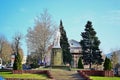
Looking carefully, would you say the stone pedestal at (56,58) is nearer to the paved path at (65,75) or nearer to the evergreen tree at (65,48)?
the paved path at (65,75)

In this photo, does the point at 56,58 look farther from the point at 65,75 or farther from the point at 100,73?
the point at 65,75

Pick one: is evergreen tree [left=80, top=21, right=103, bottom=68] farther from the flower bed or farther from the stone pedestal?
the flower bed

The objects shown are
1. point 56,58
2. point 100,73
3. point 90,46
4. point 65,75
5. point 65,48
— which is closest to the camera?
point 65,75

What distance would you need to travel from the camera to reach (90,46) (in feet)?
207

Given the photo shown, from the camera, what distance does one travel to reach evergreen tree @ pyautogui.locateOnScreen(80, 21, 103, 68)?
6278 cm

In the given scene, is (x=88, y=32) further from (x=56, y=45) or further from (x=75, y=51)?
(x=75, y=51)

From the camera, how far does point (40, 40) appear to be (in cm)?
5847

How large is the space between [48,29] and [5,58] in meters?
39.0

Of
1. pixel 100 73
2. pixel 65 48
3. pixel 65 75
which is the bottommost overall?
pixel 65 75

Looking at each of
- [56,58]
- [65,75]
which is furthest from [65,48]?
[65,75]

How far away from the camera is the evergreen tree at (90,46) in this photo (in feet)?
206

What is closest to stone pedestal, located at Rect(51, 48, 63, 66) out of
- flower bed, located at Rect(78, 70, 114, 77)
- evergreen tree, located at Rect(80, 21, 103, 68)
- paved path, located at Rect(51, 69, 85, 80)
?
flower bed, located at Rect(78, 70, 114, 77)

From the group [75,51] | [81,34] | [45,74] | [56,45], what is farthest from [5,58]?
[45,74]

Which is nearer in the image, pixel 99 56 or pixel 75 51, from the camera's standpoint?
pixel 99 56
